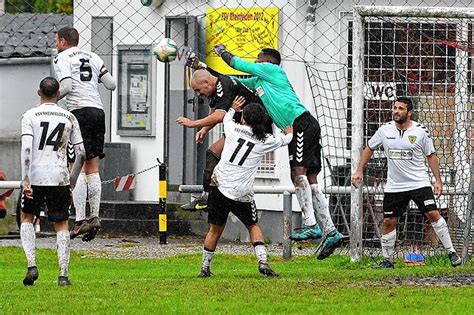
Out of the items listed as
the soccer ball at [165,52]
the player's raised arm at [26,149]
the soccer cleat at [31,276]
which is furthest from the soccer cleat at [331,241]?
the player's raised arm at [26,149]

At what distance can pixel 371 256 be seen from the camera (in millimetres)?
21234

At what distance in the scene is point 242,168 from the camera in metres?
18.1

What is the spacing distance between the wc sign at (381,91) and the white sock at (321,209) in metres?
3.28

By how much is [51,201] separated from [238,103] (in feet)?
9.23

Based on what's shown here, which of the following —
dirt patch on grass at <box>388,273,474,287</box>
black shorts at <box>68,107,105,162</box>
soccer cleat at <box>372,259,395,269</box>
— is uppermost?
black shorts at <box>68,107,105,162</box>

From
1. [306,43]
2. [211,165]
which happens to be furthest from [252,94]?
[306,43]

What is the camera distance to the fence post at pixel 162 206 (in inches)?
1069

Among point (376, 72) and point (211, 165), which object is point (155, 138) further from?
point (211, 165)

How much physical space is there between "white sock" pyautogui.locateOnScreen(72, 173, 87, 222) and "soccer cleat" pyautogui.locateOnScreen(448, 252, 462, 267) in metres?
4.59

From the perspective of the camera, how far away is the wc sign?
22.4m

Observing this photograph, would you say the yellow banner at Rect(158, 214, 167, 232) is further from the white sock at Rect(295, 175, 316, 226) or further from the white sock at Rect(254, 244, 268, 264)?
the white sock at Rect(254, 244, 268, 264)

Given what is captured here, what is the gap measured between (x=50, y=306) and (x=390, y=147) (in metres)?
6.82

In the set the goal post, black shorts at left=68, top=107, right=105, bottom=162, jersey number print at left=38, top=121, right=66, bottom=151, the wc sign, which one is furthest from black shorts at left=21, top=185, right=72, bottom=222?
the wc sign

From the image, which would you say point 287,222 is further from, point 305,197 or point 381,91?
point 305,197
